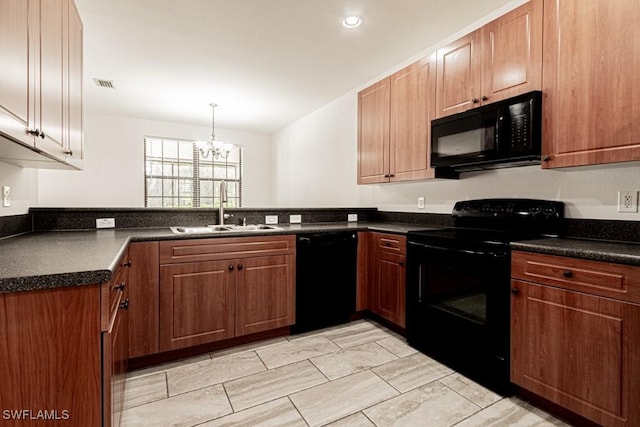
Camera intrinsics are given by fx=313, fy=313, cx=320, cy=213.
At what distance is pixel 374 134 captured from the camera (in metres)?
3.18

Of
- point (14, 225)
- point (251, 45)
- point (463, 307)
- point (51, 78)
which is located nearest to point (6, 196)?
point (14, 225)

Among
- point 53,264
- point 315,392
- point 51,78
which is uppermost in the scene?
point 51,78

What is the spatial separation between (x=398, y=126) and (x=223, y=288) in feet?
6.75

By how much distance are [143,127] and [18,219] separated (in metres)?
4.06

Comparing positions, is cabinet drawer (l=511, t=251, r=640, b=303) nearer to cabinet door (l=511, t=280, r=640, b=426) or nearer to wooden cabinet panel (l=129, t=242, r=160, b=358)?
cabinet door (l=511, t=280, r=640, b=426)

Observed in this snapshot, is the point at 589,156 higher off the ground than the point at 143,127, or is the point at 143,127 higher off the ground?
the point at 143,127

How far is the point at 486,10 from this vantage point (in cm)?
237

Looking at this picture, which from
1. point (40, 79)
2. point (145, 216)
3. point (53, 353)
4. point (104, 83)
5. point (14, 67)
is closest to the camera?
point (53, 353)

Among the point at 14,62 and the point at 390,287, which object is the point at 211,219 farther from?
the point at 14,62

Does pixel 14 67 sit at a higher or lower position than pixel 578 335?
higher

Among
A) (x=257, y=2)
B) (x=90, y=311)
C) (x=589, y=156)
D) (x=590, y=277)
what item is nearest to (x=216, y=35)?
(x=257, y=2)

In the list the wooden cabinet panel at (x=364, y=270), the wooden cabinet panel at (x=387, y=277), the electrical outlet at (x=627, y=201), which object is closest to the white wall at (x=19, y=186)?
the wooden cabinet panel at (x=364, y=270)

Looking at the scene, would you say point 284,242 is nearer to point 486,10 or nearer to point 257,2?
point 257,2

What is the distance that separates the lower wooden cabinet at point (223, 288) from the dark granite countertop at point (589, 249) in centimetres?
168
